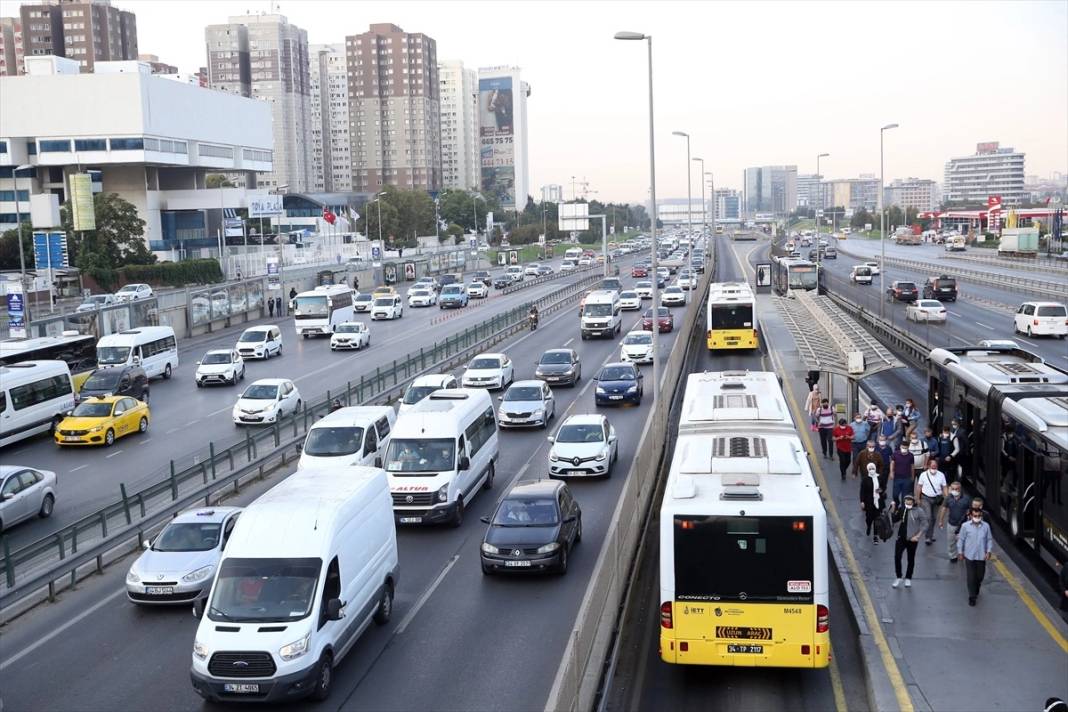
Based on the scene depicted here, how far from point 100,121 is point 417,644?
3817 inches

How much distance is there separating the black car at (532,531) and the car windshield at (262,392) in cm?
1613

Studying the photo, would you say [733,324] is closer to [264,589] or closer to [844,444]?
[844,444]

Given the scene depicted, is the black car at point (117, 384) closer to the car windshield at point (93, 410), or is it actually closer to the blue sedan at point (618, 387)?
the car windshield at point (93, 410)

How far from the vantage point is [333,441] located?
2227 centimetres

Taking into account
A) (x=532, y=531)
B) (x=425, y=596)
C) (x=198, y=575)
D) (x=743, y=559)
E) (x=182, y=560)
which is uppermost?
(x=743, y=559)

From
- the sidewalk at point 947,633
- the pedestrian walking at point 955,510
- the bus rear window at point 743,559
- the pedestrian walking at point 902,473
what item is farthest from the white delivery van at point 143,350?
the bus rear window at point 743,559

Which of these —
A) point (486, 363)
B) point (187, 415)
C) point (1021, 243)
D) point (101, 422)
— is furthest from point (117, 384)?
point (1021, 243)

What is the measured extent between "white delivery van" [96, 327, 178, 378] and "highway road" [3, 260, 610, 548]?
70 cm

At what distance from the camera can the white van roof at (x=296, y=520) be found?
12695mm

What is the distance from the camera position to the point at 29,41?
193750mm

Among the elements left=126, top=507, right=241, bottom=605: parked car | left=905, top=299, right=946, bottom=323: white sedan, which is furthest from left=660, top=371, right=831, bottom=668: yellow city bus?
left=905, top=299, right=946, bottom=323: white sedan

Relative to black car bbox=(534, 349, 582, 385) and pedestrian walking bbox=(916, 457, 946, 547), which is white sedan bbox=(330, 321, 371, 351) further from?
pedestrian walking bbox=(916, 457, 946, 547)

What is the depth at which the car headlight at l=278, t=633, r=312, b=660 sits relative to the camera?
1172cm

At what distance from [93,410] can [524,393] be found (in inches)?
489
